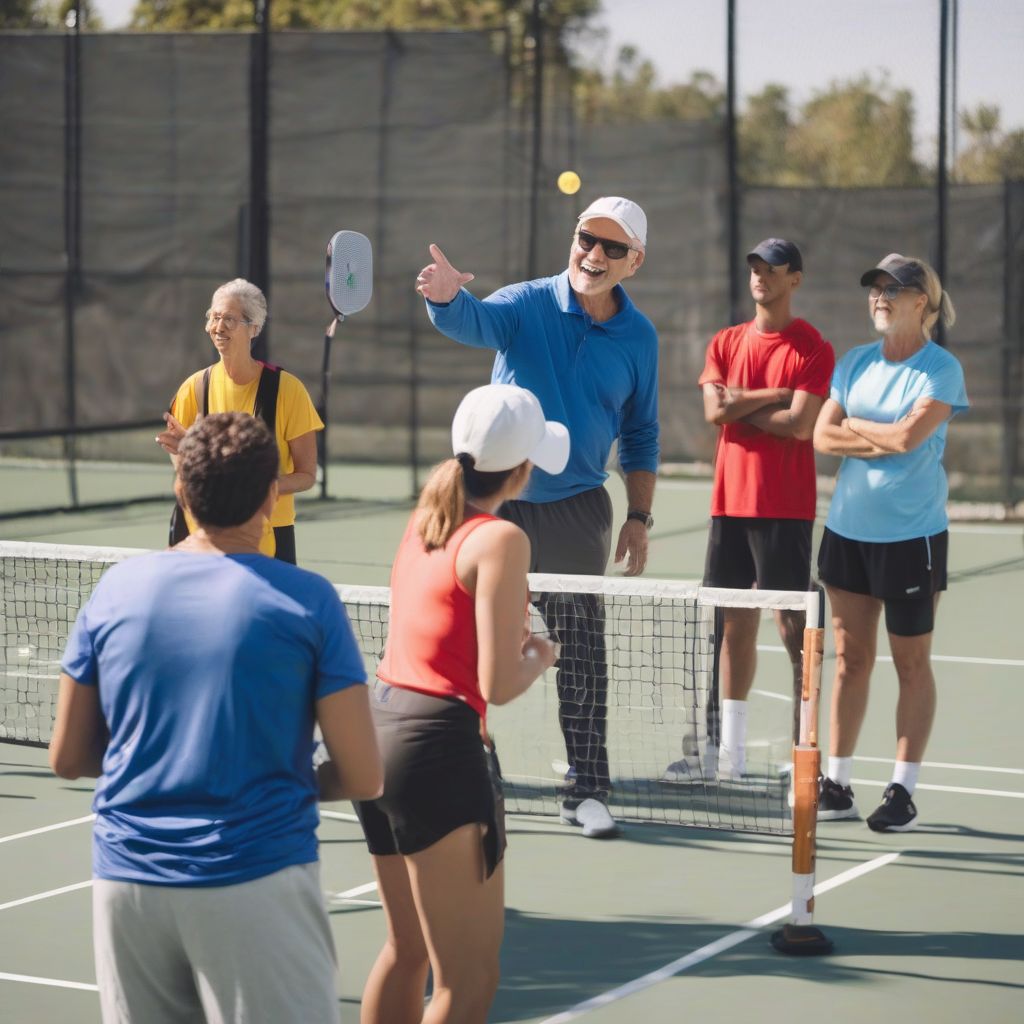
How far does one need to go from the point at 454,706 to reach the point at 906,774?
124 inches

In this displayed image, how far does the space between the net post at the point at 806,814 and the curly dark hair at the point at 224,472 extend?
2.29m

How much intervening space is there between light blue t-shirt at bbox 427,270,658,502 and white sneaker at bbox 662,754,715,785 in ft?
3.89

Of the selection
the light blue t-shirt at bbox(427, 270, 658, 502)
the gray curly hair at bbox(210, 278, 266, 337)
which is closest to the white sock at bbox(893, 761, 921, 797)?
the light blue t-shirt at bbox(427, 270, 658, 502)

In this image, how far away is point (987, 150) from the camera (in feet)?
56.3

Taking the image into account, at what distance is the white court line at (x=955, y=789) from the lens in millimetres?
7121

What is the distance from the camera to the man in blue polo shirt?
6379 mm

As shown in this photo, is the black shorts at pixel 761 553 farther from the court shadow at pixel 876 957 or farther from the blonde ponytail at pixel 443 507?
the blonde ponytail at pixel 443 507

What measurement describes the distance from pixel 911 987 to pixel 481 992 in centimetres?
168

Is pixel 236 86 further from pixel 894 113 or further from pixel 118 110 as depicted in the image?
pixel 894 113

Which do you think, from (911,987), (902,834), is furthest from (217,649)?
(902,834)

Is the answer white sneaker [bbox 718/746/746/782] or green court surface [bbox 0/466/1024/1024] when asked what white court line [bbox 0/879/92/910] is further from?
white sneaker [bbox 718/746/746/782]

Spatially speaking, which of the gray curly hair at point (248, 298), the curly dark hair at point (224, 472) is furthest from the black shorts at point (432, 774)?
the gray curly hair at point (248, 298)

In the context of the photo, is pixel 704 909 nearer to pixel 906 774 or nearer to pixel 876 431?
pixel 906 774

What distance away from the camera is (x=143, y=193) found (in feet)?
63.1
